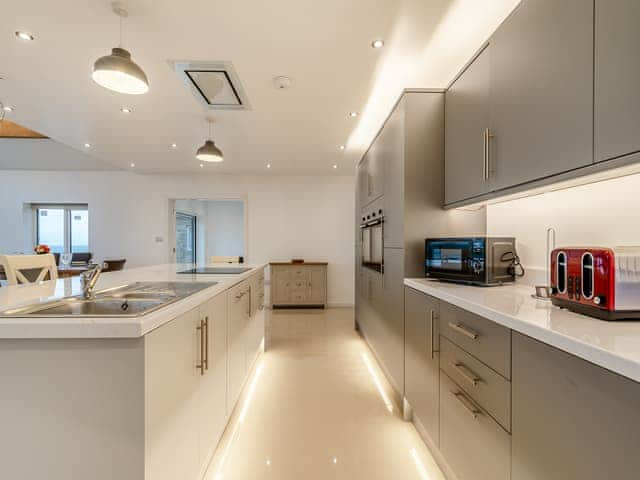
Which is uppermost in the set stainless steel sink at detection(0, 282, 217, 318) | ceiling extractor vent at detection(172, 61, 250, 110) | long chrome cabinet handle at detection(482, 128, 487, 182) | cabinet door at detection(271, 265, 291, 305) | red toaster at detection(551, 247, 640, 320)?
ceiling extractor vent at detection(172, 61, 250, 110)

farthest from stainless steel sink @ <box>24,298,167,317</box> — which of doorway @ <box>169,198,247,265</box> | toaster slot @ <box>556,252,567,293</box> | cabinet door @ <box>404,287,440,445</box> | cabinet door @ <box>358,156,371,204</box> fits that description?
doorway @ <box>169,198,247,265</box>

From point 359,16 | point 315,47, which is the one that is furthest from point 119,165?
point 359,16

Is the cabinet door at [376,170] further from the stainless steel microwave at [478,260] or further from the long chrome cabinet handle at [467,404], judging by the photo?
the long chrome cabinet handle at [467,404]

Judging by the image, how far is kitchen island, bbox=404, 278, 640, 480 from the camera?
0.68 metres

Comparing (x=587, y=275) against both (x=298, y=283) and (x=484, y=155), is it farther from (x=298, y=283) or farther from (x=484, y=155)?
(x=298, y=283)

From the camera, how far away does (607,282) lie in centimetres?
91

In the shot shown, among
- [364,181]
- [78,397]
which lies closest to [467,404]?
[78,397]

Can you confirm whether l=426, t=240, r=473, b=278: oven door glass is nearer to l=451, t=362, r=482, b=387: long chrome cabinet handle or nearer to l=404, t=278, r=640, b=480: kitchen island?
l=404, t=278, r=640, b=480: kitchen island

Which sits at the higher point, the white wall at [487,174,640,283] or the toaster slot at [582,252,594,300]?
the white wall at [487,174,640,283]

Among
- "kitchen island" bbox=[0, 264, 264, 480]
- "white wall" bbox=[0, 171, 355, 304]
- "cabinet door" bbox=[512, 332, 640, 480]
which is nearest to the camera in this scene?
"cabinet door" bbox=[512, 332, 640, 480]

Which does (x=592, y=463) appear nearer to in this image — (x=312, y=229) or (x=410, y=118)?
(x=410, y=118)

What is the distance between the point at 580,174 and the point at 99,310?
6.02 ft

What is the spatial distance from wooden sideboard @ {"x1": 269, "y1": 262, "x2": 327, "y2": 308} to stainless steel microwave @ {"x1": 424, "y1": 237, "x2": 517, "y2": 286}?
3.90 m

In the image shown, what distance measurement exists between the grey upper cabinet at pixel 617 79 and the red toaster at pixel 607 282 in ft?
1.07
